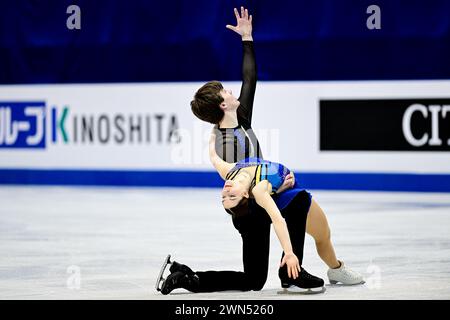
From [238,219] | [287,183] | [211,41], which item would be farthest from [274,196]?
[211,41]

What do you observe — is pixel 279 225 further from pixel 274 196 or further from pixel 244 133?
pixel 244 133

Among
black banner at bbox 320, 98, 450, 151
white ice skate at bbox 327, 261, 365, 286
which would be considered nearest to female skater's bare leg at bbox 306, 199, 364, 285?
white ice skate at bbox 327, 261, 365, 286

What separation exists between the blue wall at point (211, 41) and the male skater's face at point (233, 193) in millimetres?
6184

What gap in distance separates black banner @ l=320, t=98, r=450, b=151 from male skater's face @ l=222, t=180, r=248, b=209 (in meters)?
5.94

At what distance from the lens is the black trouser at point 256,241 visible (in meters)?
4.96

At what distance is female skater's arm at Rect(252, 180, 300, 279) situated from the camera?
4.66 metres

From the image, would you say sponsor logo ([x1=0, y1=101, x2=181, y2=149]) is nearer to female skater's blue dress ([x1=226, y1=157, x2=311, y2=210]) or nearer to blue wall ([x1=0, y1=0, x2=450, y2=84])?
blue wall ([x1=0, y1=0, x2=450, y2=84])

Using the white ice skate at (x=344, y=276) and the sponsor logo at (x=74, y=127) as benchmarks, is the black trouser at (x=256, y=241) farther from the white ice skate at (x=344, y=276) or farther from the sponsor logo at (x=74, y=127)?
the sponsor logo at (x=74, y=127)

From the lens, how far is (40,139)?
11.8 metres

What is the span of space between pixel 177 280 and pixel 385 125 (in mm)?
6108

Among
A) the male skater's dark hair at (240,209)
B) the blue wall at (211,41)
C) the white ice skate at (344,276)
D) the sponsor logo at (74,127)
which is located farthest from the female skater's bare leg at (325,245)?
the sponsor logo at (74,127)
